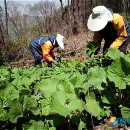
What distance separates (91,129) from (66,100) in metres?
0.46

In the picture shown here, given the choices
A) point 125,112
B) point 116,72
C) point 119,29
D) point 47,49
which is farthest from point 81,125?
point 47,49

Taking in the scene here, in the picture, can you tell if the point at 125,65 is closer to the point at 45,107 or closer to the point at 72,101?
the point at 72,101

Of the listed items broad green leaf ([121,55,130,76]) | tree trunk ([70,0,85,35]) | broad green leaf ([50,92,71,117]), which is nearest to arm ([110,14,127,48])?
broad green leaf ([121,55,130,76])

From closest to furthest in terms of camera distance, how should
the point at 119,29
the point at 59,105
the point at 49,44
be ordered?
the point at 59,105 < the point at 119,29 < the point at 49,44

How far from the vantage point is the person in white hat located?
15.8ft

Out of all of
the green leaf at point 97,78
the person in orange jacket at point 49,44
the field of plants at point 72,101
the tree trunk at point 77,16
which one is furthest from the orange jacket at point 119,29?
the tree trunk at point 77,16

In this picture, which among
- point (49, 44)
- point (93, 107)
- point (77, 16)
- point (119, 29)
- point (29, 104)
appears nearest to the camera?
point (29, 104)

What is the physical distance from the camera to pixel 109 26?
16.7 ft

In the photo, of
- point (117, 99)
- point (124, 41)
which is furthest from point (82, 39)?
point (117, 99)

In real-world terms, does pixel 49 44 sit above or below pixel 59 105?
below

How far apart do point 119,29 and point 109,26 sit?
180mm

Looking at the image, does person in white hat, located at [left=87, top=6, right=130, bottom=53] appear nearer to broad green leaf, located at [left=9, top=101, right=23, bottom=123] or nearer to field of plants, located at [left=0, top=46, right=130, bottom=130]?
field of plants, located at [left=0, top=46, right=130, bottom=130]

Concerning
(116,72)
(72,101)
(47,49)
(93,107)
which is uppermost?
(116,72)

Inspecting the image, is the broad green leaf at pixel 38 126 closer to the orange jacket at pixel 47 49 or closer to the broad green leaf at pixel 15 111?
the broad green leaf at pixel 15 111
